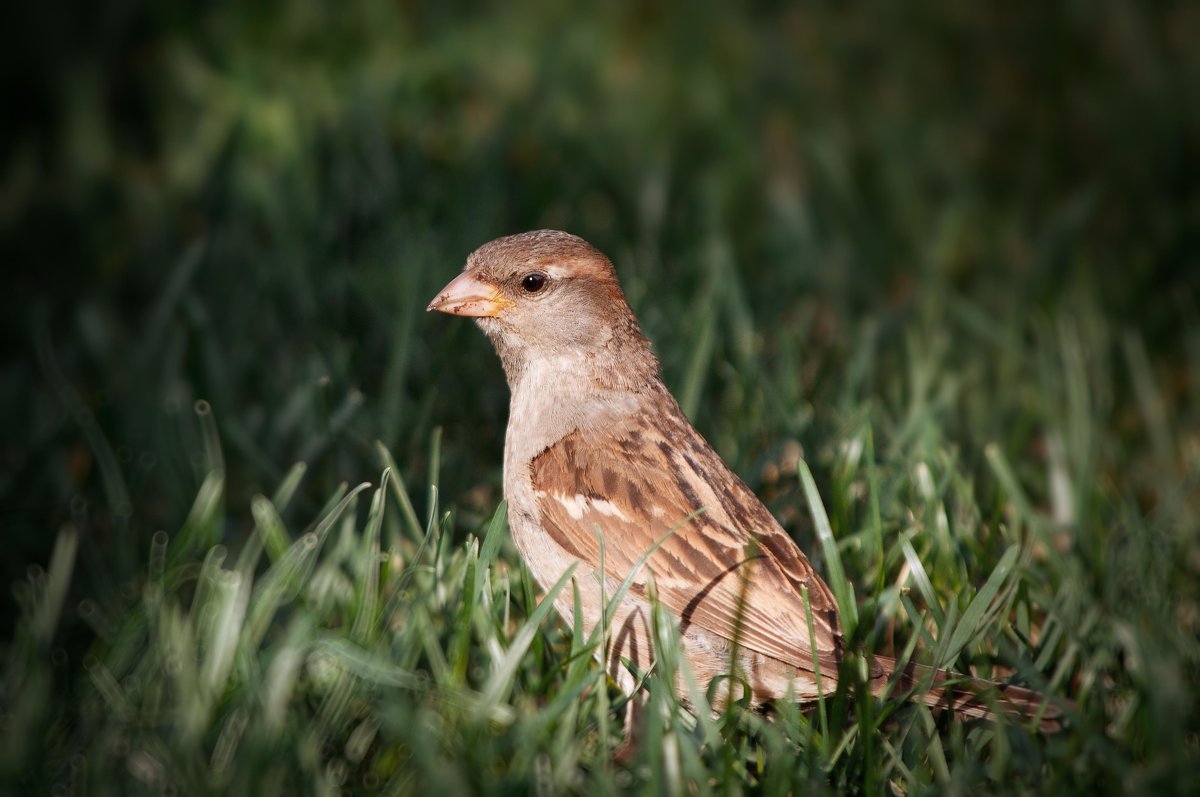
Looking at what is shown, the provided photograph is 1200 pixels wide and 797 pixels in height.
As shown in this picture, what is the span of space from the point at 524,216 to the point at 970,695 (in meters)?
2.78

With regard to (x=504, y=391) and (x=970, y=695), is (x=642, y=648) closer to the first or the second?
(x=970, y=695)

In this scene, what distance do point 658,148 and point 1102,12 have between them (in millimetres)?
2469

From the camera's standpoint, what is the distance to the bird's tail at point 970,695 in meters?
2.46

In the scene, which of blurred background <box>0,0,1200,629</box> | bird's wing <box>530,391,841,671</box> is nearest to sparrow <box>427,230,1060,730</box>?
bird's wing <box>530,391,841,671</box>

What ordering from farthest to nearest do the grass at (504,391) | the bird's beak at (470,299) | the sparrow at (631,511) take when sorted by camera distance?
the bird's beak at (470,299)
the sparrow at (631,511)
the grass at (504,391)

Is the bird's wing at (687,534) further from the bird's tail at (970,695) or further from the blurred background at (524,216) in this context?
the blurred background at (524,216)

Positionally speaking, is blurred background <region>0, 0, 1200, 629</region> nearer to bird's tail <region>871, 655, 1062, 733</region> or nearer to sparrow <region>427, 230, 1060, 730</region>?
sparrow <region>427, 230, 1060, 730</region>

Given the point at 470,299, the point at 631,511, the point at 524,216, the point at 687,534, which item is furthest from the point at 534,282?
the point at 524,216

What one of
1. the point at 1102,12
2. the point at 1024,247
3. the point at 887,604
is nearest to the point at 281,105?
the point at 1024,247

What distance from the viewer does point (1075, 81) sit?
6152mm

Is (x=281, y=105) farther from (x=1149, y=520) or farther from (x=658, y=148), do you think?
(x=1149, y=520)

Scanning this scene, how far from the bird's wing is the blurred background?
1.72 feet

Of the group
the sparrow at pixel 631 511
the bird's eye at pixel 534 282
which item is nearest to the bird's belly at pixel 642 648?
the sparrow at pixel 631 511

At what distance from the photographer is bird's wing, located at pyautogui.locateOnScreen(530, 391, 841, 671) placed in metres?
2.62
